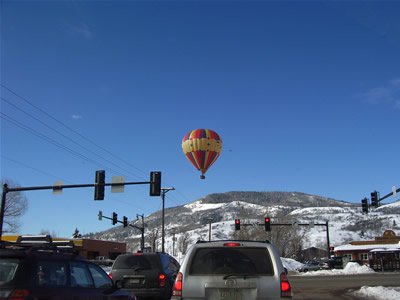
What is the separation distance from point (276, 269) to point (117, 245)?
8547 cm

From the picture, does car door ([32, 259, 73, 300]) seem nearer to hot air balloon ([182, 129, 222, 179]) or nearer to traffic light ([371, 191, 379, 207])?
traffic light ([371, 191, 379, 207])

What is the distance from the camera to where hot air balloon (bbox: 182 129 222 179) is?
4550cm

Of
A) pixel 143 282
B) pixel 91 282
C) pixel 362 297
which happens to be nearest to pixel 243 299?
pixel 91 282

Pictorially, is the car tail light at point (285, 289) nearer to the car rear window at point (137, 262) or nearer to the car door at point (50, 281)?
the car door at point (50, 281)

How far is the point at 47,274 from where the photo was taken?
25.3ft

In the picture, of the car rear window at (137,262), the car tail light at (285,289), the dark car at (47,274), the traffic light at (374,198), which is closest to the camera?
the dark car at (47,274)

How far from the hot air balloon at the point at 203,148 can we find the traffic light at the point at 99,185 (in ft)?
55.6

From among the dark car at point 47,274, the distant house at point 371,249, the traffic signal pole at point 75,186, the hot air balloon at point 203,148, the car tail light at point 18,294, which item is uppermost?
the hot air balloon at point 203,148

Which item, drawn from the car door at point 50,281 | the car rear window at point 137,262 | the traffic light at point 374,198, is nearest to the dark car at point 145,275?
the car rear window at point 137,262

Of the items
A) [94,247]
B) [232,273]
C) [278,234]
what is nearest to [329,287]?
[232,273]

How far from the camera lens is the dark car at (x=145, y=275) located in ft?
46.5

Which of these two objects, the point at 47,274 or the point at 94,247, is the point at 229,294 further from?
the point at 94,247

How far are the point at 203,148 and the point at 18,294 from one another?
3867 cm

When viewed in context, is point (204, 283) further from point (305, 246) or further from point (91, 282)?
point (305, 246)
